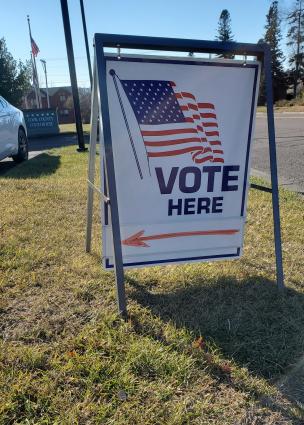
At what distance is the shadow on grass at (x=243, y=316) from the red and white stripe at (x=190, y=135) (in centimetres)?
98

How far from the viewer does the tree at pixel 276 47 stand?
52531 mm

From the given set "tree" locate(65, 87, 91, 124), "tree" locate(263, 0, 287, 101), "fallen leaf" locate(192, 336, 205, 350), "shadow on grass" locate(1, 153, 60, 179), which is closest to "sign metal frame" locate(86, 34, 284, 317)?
"fallen leaf" locate(192, 336, 205, 350)

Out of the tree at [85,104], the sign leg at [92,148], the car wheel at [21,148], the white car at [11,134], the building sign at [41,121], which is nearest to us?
the sign leg at [92,148]

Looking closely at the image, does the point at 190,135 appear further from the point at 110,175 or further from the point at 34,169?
the point at 34,169

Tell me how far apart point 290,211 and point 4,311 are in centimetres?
336

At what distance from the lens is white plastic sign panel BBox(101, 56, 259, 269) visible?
8.89 ft

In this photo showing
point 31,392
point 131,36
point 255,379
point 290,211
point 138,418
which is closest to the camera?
point 138,418

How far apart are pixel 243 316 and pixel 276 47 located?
59534 millimetres

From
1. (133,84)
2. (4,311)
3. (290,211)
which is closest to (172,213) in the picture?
(133,84)

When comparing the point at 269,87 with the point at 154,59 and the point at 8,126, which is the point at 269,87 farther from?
the point at 8,126

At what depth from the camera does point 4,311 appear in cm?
269

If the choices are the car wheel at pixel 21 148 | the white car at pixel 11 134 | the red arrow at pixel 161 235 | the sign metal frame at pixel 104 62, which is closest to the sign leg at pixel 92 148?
the sign metal frame at pixel 104 62

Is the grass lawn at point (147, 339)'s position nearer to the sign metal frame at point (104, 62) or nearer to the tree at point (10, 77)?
the sign metal frame at point (104, 62)

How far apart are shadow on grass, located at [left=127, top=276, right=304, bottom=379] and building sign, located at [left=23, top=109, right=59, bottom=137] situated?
51.0ft
